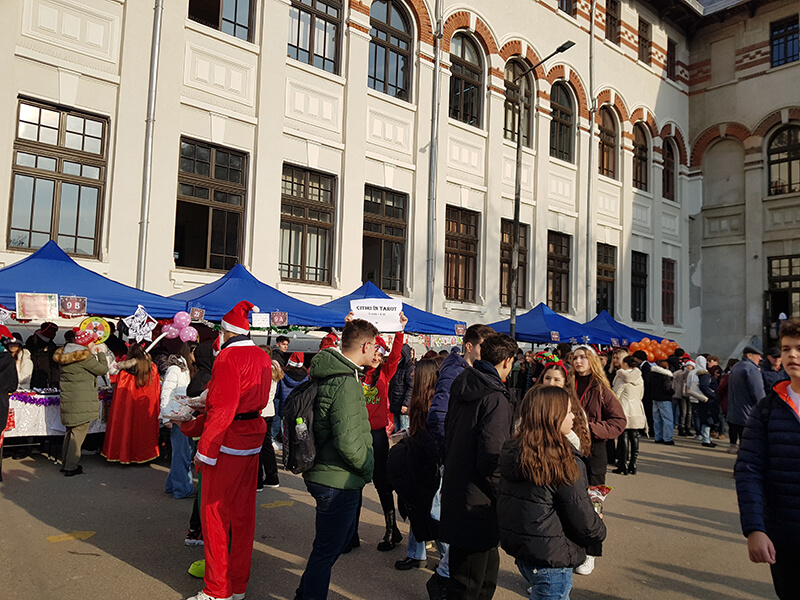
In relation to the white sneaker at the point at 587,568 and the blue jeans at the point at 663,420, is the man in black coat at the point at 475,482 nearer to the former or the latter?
the white sneaker at the point at 587,568

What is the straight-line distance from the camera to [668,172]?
2527 centimetres

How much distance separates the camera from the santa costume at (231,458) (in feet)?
13.7

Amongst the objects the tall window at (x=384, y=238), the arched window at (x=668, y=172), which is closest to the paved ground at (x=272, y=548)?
the tall window at (x=384, y=238)

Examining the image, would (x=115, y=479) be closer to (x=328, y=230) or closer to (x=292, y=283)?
(x=292, y=283)

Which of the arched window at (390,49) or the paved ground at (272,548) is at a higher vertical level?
the arched window at (390,49)

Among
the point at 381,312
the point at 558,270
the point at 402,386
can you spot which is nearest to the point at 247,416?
the point at 381,312

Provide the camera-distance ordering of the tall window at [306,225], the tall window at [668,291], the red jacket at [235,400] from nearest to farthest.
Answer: the red jacket at [235,400], the tall window at [306,225], the tall window at [668,291]

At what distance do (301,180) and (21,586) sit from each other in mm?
10828

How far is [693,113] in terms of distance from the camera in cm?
2602

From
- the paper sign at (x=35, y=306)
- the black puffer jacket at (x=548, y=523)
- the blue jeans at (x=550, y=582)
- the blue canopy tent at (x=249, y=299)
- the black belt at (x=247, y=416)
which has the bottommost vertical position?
the blue jeans at (x=550, y=582)

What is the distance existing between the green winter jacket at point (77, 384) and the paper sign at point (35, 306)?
56 centimetres

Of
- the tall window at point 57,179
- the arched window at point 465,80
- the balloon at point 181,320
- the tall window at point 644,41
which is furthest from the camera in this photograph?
the tall window at point 644,41

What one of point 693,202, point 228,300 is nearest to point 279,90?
point 228,300

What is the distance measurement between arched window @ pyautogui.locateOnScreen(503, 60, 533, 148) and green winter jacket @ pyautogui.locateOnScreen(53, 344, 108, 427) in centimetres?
1400
